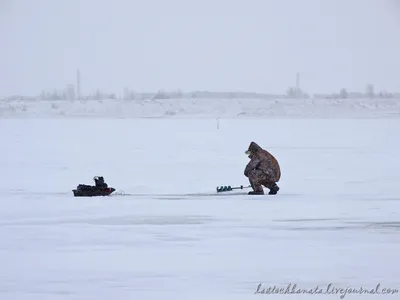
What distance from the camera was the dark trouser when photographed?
1291cm

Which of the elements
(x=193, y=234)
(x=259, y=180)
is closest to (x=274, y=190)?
(x=259, y=180)

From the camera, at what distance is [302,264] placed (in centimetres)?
779

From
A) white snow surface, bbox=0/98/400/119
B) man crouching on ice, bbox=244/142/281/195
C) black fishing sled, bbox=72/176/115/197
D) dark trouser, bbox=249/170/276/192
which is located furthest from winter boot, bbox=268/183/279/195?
white snow surface, bbox=0/98/400/119

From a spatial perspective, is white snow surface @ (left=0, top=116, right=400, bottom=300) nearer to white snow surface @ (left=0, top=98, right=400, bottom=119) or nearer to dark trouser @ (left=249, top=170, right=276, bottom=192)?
dark trouser @ (left=249, top=170, right=276, bottom=192)

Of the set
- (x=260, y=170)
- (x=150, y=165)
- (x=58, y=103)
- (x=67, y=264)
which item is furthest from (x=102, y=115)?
(x=67, y=264)

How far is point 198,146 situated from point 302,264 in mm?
19928

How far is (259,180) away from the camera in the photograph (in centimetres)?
1306

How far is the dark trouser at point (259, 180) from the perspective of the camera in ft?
42.4

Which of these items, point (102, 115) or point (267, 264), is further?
point (102, 115)

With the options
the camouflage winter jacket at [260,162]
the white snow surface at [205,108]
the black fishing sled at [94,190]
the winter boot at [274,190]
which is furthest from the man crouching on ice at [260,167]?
the white snow surface at [205,108]

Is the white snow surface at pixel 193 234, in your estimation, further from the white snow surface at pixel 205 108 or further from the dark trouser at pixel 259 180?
the white snow surface at pixel 205 108

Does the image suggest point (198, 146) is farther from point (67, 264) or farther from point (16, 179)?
point (67, 264)

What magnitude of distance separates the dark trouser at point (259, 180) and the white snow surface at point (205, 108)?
6044 centimetres

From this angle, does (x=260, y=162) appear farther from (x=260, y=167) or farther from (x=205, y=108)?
(x=205, y=108)
